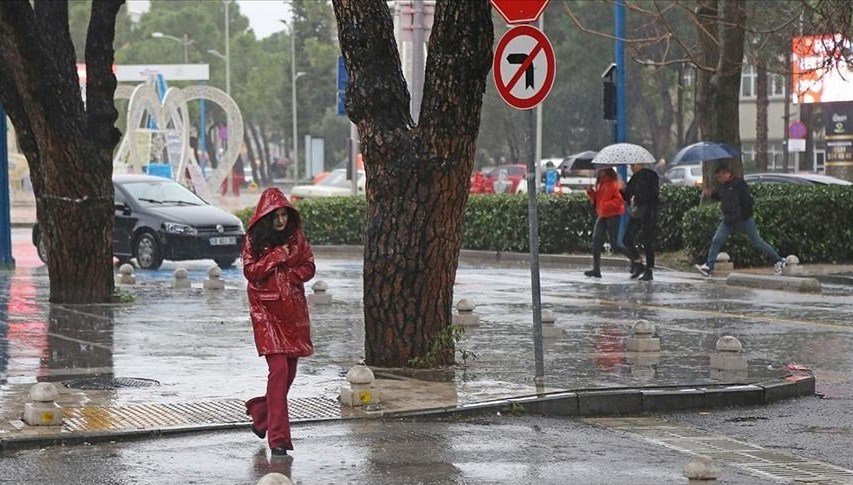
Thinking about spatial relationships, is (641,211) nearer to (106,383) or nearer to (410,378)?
(410,378)

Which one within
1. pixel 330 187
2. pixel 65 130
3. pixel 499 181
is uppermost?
pixel 65 130

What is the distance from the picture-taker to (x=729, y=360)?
1173 cm

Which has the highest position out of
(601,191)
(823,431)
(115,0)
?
(115,0)

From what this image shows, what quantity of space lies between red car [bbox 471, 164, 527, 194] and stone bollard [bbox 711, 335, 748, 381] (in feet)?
81.3

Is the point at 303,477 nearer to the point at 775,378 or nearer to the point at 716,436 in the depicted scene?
the point at 716,436

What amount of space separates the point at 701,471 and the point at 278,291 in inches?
107

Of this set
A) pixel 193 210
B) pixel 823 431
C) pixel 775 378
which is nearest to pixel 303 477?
pixel 823 431

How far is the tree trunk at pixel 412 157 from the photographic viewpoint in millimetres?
11086

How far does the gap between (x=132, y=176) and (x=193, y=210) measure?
1733 millimetres

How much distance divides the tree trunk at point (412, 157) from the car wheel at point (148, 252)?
13.2 metres

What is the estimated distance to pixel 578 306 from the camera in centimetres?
1744

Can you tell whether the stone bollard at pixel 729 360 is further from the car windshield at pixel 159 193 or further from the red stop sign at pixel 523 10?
the car windshield at pixel 159 193

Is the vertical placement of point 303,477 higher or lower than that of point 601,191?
lower

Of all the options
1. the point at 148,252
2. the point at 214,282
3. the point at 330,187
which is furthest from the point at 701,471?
the point at 330,187
